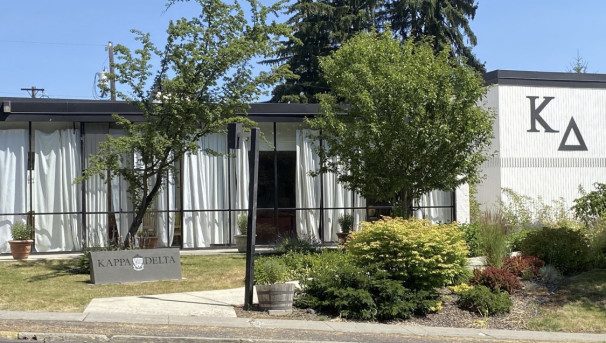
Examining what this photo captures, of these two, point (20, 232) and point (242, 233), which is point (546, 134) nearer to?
point (242, 233)

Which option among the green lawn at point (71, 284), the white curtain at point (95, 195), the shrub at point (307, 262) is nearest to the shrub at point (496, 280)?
the shrub at point (307, 262)

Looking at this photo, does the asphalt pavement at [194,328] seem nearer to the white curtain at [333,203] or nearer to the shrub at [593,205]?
the shrub at [593,205]

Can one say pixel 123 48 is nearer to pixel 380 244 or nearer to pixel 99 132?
pixel 99 132

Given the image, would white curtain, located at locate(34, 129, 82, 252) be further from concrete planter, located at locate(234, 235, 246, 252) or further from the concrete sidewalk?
the concrete sidewalk

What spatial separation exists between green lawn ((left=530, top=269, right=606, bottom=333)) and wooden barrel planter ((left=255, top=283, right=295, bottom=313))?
4123mm

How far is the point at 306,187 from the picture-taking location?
2106 cm

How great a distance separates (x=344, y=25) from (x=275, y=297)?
30.1m

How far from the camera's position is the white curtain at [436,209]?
22125 millimetres

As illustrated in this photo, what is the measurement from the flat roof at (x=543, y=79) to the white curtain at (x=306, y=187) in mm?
8364

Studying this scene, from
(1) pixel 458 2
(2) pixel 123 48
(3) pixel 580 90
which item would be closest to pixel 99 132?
(2) pixel 123 48

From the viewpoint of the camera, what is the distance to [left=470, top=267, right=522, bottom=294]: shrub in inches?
533

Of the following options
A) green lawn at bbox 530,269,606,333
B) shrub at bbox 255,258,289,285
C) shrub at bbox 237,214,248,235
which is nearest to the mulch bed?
green lawn at bbox 530,269,606,333

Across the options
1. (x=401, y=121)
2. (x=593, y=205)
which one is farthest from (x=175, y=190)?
(x=593, y=205)

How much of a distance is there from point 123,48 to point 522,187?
15.8 m
